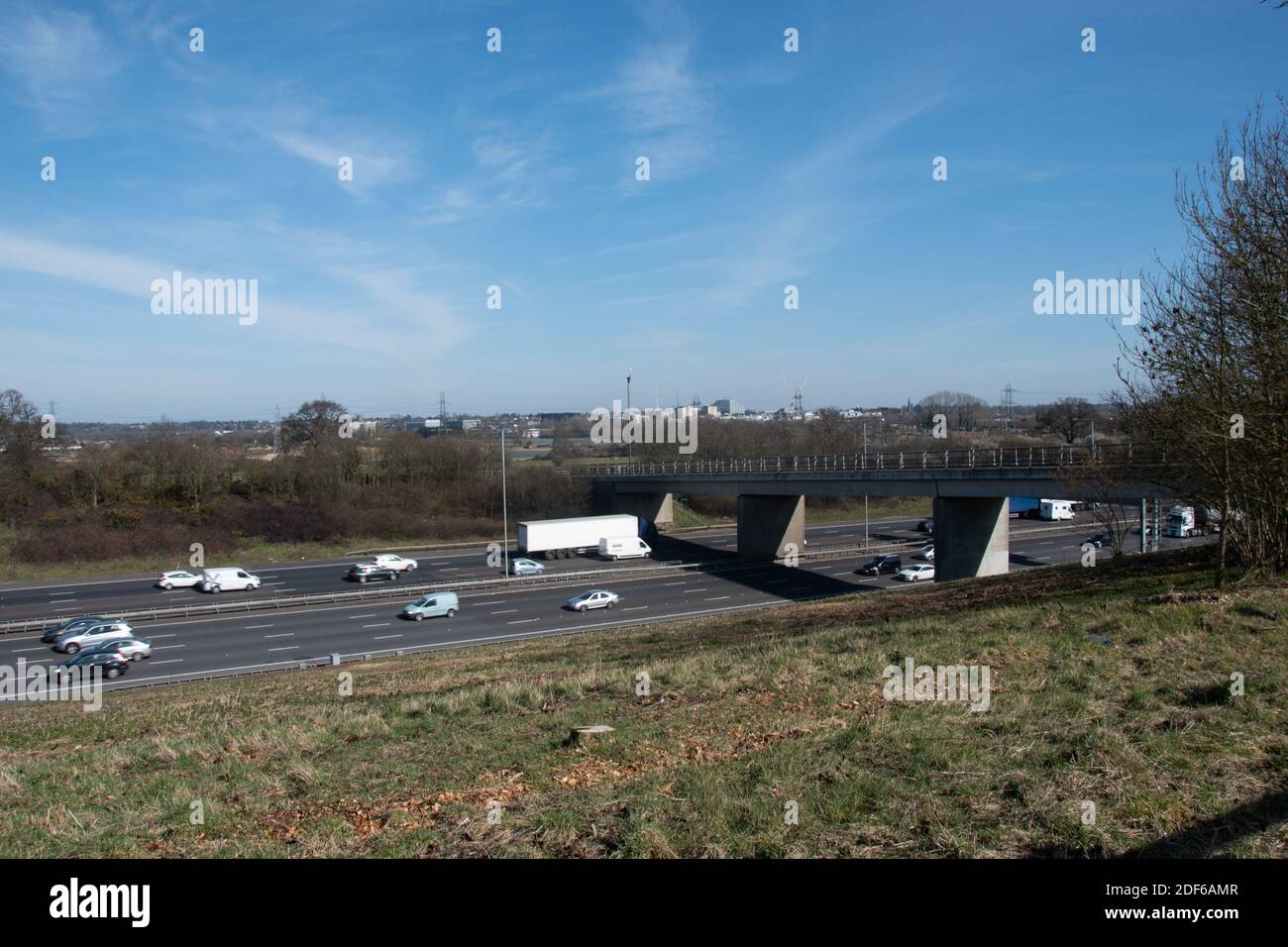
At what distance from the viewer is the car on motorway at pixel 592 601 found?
118 ft

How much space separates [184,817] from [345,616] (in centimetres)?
3009

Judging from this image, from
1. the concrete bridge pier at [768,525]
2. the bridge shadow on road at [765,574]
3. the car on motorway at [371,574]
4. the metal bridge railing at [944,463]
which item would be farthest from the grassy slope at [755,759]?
the concrete bridge pier at [768,525]

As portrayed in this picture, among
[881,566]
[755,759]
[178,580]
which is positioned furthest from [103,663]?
[881,566]

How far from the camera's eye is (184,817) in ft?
21.9

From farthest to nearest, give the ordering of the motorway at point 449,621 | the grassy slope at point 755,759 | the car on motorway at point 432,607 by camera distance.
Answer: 1. the car on motorway at point 432,607
2. the motorway at point 449,621
3. the grassy slope at point 755,759

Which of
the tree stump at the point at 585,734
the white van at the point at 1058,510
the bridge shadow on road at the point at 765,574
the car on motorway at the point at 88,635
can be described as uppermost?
the tree stump at the point at 585,734

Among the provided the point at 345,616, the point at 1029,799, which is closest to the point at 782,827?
the point at 1029,799

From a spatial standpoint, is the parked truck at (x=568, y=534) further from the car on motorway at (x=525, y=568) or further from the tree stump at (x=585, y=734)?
the tree stump at (x=585, y=734)

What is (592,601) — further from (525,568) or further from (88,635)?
(88,635)

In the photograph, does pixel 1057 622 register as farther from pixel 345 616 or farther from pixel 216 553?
pixel 216 553

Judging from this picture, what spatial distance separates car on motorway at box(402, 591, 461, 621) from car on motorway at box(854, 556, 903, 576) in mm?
22133

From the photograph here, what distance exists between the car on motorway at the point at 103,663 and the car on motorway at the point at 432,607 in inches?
422

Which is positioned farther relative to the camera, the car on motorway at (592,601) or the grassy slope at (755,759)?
the car on motorway at (592,601)

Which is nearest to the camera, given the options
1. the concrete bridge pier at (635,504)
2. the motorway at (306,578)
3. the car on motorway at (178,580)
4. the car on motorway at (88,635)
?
the car on motorway at (88,635)
